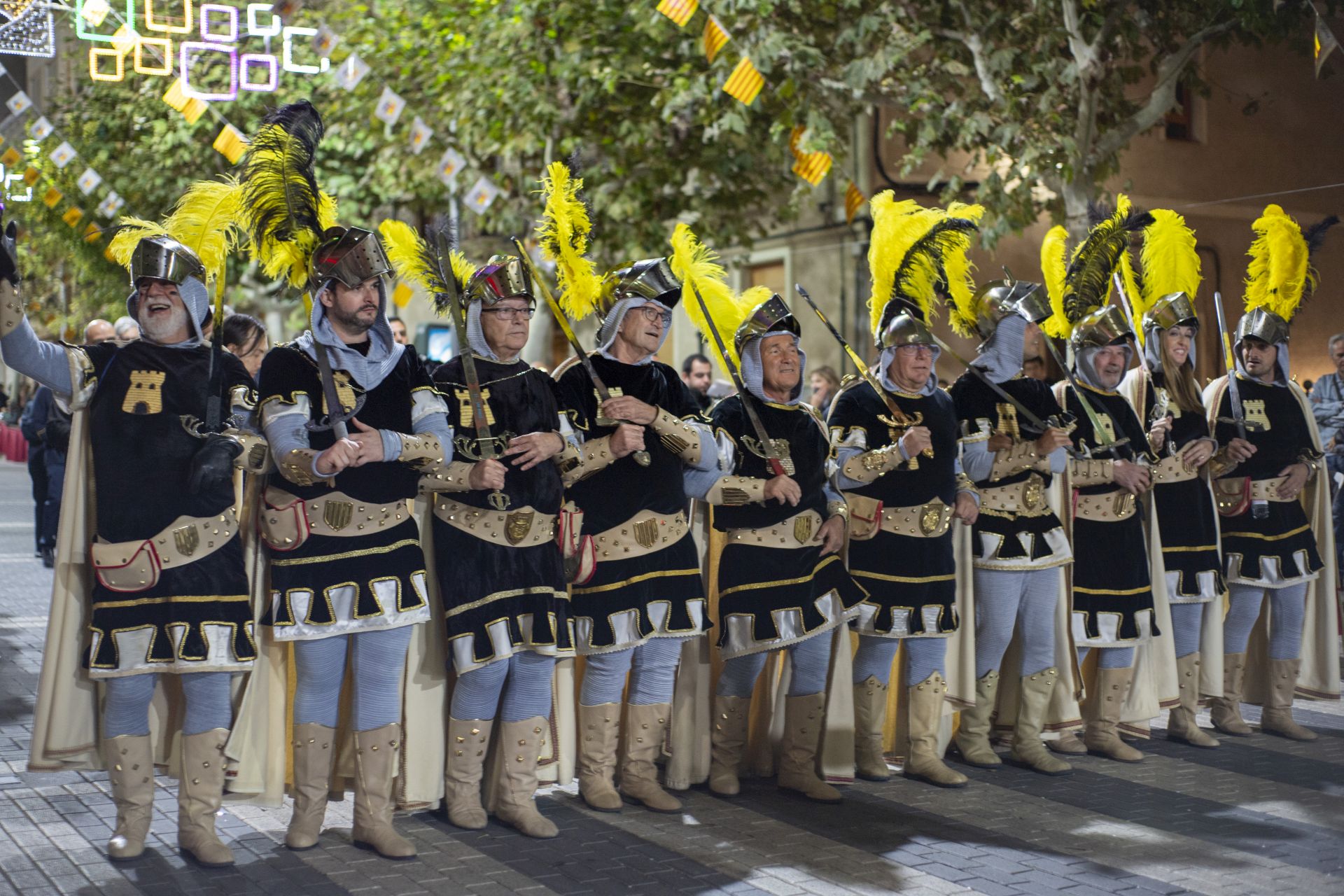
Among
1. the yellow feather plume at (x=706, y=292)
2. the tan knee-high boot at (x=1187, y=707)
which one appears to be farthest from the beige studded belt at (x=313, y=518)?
the tan knee-high boot at (x=1187, y=707)

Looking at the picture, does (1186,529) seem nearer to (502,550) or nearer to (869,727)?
(869,727)

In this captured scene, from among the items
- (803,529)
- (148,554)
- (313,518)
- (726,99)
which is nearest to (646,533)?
(803,529)

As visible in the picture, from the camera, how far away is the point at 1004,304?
21.1 feet

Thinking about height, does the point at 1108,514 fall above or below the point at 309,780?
above

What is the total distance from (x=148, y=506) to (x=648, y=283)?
1.91m

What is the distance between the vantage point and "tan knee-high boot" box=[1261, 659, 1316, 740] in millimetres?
7188

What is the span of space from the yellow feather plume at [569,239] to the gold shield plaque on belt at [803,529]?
1.12m

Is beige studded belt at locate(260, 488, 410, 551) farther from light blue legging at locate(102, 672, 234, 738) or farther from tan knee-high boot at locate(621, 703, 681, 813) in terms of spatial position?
tan knee-high boot at locate(621, 703, 681, 813)

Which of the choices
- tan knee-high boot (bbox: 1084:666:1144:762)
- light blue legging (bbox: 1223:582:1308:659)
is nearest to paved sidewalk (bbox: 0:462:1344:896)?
tan knee-high boot (bbox: 1084:666:1144:762)

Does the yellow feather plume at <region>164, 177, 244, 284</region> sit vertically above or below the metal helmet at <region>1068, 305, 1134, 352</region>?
above

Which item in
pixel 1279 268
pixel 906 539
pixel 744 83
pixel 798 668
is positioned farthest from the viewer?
pixel 744 83

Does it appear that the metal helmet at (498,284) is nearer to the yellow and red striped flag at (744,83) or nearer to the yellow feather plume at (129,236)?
the yellow feather plume at (129,236)

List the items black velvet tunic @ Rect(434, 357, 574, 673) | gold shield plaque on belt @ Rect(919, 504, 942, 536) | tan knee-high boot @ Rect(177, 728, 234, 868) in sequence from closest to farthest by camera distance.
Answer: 1. tan knee-high boot @ Rect(177, 728, 234, 868)
2. black velvet tunic @ Rect(434, 357, 574, 673)
3. gold shield plaque on belt @ Rect(919, 504, 942, 536)

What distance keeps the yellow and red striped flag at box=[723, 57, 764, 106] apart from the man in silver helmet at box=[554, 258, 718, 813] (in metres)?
5.39
